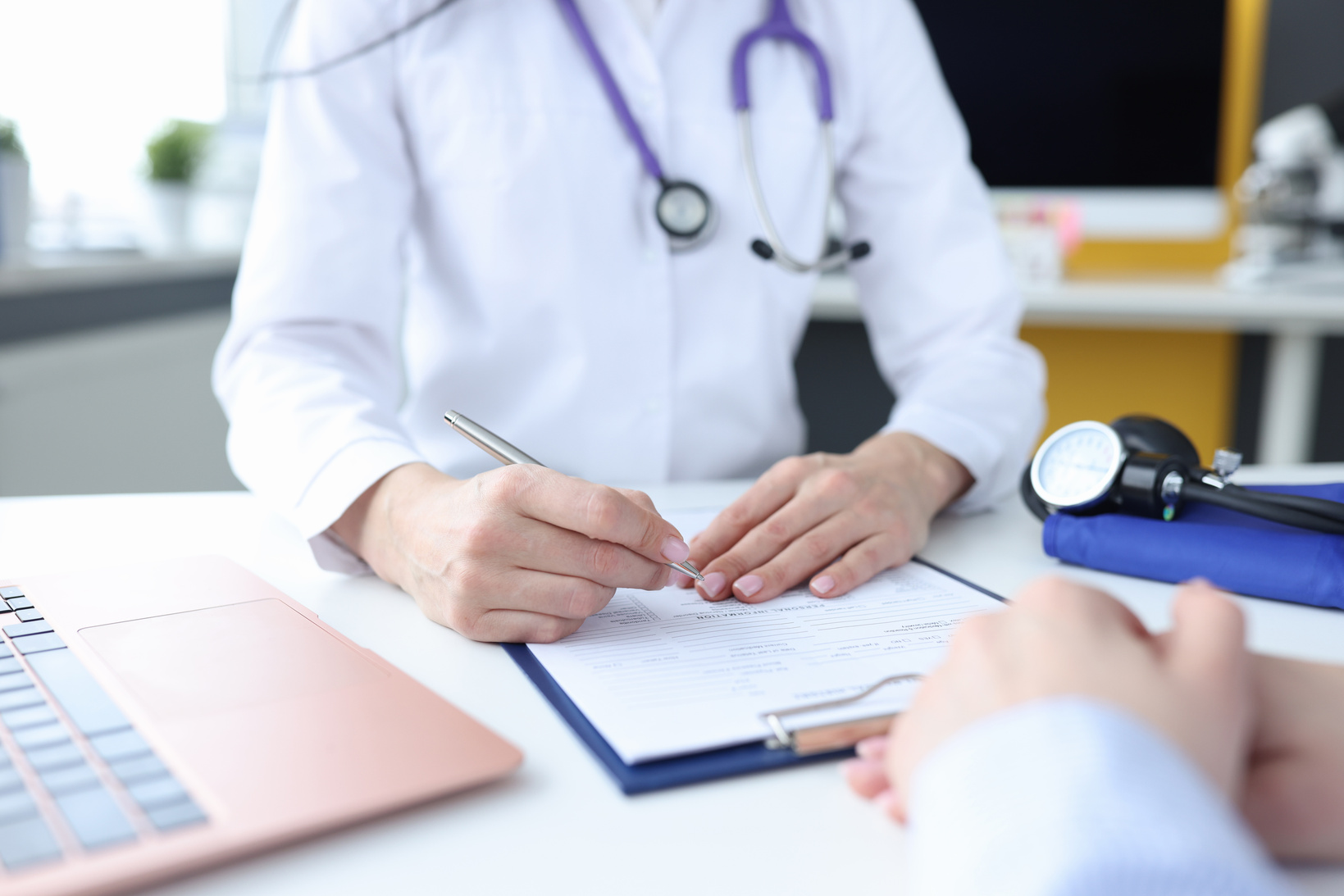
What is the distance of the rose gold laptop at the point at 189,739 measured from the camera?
1.02 ft

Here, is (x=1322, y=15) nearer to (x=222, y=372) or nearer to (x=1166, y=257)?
(x=1166, y=257)

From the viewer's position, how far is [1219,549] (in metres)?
0.61

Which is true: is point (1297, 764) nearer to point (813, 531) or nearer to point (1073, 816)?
point (1073, 816)

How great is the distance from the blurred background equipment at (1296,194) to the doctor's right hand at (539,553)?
1979 millimetres

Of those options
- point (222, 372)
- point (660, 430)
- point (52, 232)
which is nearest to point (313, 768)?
point (222, 372)

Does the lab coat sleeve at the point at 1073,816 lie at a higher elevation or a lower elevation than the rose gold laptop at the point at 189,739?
higher

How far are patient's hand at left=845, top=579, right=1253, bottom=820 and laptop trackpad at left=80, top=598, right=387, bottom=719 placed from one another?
0.24 meters

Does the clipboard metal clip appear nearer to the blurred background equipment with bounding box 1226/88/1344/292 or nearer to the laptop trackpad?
the laptop trackpad

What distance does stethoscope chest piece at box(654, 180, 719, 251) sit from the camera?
94 centimetres

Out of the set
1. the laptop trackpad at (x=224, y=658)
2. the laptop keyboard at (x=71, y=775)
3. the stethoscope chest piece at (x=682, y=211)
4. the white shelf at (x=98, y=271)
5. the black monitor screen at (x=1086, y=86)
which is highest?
the black monitor screen at (x=1086, y=86)

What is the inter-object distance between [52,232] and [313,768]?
86.5 inches

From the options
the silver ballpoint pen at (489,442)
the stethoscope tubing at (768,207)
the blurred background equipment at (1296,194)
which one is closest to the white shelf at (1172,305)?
the blurred background equipment at (1296,194)

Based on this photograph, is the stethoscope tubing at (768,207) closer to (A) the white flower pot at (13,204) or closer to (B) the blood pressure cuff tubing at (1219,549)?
(B) the blood pressure cuff tubing at (1219,549)

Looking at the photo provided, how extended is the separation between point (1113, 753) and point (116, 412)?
187cm
